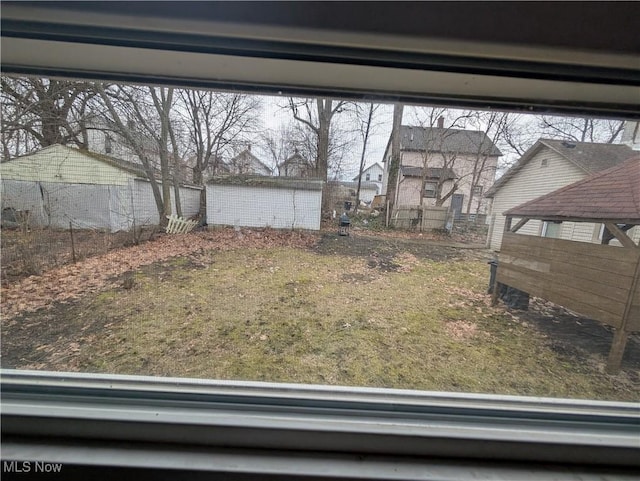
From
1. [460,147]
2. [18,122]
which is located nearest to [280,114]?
[460,147]

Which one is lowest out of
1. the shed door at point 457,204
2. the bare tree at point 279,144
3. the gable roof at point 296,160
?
the shed door at point 457,204

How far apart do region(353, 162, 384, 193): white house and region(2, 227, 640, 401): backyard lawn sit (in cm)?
34

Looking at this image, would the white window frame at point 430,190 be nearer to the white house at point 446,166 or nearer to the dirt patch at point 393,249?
the white house at point 446,166

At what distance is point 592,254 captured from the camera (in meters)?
0.63

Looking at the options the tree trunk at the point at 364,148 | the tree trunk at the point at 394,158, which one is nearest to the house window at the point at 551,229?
the tree trunk at the point at 394,158

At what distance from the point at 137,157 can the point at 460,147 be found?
1.03m

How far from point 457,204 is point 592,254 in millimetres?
365

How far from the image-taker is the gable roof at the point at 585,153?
0.58 metres

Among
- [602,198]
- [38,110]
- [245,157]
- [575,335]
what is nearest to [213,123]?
[245,157]

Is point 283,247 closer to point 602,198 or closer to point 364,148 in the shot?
point 364,148

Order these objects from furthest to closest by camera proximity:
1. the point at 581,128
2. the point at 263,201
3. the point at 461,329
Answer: the point at 263,201 < the point at 461,329 < the point at 581,128

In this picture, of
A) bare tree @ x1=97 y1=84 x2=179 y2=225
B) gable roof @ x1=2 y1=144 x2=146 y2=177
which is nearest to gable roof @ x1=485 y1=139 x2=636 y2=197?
bare tree @ x1=97 y1=84 x2=179 y2=225

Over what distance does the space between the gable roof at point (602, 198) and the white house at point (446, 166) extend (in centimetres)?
16

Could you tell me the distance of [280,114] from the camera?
2.38 ft
